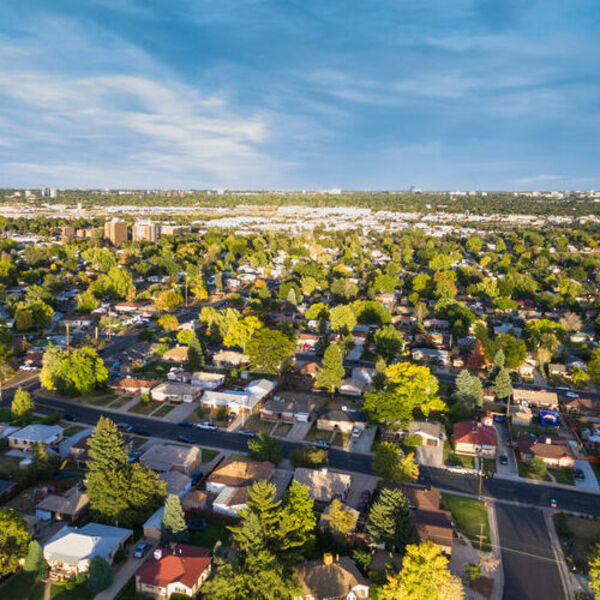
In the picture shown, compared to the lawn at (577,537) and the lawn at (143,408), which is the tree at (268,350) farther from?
the lawn at (577,537)

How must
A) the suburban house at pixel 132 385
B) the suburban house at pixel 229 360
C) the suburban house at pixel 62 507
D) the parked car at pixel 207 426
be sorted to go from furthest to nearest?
the suburban house at pixel 229 360 < the suburban house at pixel 132 385 < the parked car at pixel 207 426 < the suburban house at pixel 62 507

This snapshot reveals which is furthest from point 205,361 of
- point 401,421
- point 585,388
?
point 585,388

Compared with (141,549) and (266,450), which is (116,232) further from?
(141,549)

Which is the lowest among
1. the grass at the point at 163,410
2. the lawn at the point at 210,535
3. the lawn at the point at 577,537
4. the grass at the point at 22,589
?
the lawn at the point at 210,535

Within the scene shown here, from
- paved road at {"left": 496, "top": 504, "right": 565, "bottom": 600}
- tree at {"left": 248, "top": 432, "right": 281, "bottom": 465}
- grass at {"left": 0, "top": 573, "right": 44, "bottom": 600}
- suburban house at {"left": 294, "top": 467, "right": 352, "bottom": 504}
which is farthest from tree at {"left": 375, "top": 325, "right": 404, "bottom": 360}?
grass at {"left": 0, "top": 573, "right": 44, "bottom": 600}

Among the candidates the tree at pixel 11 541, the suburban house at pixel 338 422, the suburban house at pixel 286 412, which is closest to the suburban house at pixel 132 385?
the suburban house at pixel 286 412

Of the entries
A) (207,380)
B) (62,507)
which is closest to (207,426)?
(207,380)

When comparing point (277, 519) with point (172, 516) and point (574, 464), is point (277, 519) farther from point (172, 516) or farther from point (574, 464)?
point (574, 464)
